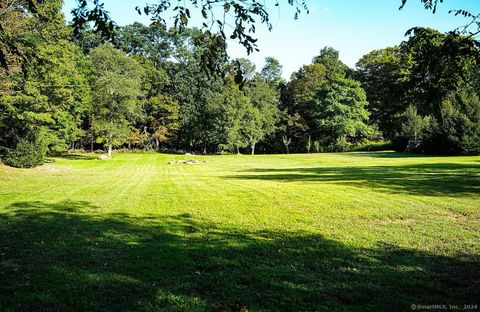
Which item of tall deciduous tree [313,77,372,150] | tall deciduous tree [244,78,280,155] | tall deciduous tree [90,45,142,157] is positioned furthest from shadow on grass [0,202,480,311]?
tall deciduous tree [313,77,372,150]

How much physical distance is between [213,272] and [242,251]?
124 centimetres

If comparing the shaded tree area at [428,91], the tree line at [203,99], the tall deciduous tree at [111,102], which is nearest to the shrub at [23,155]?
the tree line at [203,99]

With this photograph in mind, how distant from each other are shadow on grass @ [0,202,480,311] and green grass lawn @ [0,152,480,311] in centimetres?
2

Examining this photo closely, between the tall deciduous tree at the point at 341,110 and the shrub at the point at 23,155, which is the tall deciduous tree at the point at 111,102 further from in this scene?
the tall deciduous tree at the point at 341,110

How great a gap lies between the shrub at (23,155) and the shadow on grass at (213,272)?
19.2m

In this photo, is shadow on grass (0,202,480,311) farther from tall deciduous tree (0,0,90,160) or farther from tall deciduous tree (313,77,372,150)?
tall deciduous tree (313,77,372,150)

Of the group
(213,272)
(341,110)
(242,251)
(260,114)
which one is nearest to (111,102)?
(260,114)

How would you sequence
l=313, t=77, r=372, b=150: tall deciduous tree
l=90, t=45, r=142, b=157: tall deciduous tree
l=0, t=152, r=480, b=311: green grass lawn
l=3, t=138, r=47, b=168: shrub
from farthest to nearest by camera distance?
l=313, t=77, r=372, b=150: tall deciduous tree, l=90, t=45, r=142, b=157: tall deciduous tree, l=3, t=138, r=47, b=168: shrub, l=0, t=152, r=480, b=311: green grass lawn

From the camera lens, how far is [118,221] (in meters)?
9.44

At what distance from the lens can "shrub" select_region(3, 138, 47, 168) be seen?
24297 millimetres

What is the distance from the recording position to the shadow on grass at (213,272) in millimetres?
4645

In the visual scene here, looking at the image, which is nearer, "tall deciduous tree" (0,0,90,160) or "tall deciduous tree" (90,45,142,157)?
"tall deciduous tree" (0,0,90,160)

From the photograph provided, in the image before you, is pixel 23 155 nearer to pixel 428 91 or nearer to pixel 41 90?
pixel 41 90

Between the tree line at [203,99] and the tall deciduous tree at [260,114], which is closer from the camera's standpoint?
the tree line at [203,99]
